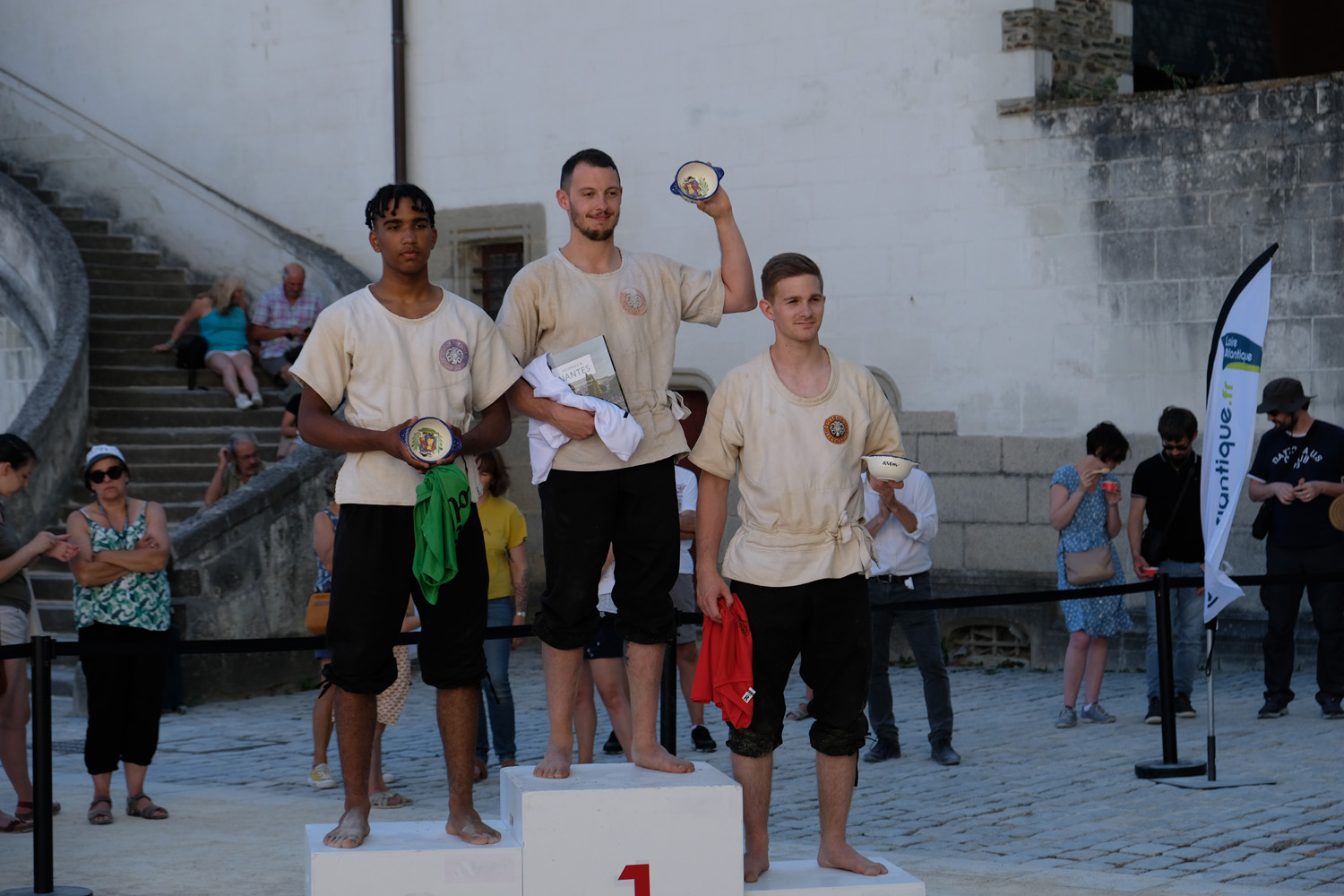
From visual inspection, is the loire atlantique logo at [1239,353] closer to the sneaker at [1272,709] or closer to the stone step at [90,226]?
the sneaker at [1272,709]

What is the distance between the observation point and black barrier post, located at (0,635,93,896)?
6.03 meters

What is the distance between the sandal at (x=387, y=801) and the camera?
7789 millimetres

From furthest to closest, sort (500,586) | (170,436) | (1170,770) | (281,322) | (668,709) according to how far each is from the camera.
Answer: (281,322) → (170,436) → (500,586) → (1170,770) → (668,709)

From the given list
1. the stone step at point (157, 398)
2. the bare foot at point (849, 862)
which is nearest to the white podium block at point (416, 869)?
the bare foot at point (849, 862)

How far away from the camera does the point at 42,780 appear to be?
6.04m

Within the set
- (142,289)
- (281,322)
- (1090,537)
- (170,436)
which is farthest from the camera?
(142,289)

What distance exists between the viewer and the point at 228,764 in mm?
9133

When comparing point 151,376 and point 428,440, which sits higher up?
point 151,376

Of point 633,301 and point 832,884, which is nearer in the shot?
point 832,884

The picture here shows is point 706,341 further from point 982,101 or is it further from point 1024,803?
point 1024,803

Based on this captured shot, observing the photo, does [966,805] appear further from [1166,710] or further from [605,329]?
[605,329]

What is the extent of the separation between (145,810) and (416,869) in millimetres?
3156

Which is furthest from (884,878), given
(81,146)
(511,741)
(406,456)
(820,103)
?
(81,146)

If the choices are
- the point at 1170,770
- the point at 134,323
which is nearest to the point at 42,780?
the point at 1170,770
